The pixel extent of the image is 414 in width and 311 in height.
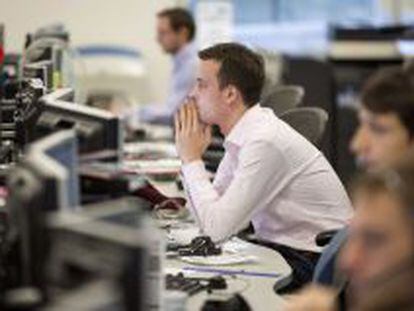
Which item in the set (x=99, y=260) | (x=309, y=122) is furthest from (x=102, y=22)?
(x=99, y=260)

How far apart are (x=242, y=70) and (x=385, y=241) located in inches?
78.2

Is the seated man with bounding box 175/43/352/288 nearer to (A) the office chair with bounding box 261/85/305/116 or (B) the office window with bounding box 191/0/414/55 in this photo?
(A) the office chair with bounding box 261/85/305/116

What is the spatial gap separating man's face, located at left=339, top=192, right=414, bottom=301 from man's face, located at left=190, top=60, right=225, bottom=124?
75.9 inches

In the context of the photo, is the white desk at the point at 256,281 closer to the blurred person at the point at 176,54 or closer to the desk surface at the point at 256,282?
the desk surface at the point at 256,282

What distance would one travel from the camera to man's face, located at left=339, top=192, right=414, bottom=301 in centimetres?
134

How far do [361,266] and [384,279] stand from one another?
58mm

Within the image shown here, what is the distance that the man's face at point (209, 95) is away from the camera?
3.32 m

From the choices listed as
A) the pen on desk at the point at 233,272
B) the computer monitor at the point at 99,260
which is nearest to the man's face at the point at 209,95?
the pen on desk at the point at 233,272

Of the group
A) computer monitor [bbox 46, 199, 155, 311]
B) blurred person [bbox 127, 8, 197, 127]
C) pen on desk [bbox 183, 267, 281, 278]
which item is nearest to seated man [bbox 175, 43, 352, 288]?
pen on desk [bbox 183, 267, 281, 278]

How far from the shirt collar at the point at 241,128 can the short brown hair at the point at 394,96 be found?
1011 millimetres

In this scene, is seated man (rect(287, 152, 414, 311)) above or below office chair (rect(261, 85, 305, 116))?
above

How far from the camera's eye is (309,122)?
145 inches

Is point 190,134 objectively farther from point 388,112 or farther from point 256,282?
point 388,112

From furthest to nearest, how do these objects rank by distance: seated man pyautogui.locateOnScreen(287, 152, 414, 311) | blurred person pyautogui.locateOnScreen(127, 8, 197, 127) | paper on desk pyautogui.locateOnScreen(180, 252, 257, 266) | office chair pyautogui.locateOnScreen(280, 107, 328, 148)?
blurred person pyautogui.locateOnScreen(127, 8, 197, 127), office chair pyautogui.locateOnScreen(280, 107, 328, 148), paper on desk pyautogui.locateOnScreen(180, 252, 257, 266), seated man pyautogui.locateOnScreen(287, 152, 414, 311)
